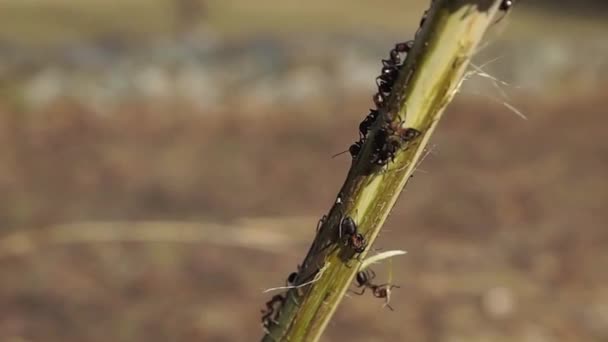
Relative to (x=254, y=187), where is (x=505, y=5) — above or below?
below

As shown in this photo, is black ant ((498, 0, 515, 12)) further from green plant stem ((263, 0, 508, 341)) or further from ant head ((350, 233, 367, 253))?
ant head ((350, 233, 367, 253))

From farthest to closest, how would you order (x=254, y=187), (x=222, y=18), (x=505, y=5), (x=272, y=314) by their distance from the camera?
1. (x=222, y=18)
2. (x=254, y=187)
3. (x=272, y=314)
4. (x=505, y=5)

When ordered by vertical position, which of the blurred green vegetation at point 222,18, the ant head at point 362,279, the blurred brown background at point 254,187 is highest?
the blurred green vegetation at point 222,18

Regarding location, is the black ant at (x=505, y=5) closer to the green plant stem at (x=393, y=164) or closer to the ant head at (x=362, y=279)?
the green plant stem at (x=393, y=164)

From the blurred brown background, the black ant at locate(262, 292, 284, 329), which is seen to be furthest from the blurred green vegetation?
the black ant at locate(262, 292, 284, 329)

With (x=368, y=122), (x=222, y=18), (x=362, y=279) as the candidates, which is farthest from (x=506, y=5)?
(x=222, y=18)

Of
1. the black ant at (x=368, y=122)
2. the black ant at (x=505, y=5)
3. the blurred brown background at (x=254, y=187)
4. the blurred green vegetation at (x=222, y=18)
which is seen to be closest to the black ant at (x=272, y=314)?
the black ant at (x=368, y=122)

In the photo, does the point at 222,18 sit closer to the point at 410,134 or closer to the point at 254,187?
the point at 254,187
